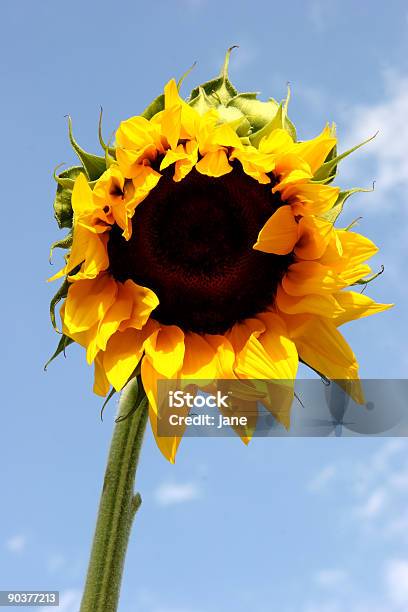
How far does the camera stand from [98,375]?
645 cm

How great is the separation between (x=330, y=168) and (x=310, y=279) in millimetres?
566

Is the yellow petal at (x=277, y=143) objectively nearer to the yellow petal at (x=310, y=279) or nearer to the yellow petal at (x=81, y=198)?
the yellow petal at (x=310, y=279)

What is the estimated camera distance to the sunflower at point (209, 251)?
6297mm

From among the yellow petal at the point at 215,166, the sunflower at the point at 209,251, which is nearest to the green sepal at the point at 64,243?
the sunflower at the point at 209,251

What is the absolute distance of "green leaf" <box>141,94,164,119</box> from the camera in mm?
6395

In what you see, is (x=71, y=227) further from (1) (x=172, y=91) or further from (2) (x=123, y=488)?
(2) (x=123, y=488)

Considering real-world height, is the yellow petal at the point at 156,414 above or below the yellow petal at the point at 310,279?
below

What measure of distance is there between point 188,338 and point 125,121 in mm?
1184

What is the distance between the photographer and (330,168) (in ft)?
21.0

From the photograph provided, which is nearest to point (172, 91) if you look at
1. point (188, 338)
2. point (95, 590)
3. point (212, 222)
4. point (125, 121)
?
point (125, 121)

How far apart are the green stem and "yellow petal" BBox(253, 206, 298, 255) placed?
975mm

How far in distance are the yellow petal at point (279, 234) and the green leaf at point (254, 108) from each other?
443 millimetres

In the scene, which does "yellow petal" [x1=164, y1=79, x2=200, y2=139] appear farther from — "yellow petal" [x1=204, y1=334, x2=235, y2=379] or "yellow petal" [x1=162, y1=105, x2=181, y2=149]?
"yellow petal" [x1=204, y1=334, x2=235, y2=379]

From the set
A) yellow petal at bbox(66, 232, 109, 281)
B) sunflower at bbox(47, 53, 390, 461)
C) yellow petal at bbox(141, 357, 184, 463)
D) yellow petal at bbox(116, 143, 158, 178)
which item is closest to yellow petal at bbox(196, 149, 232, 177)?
sunflower at bbox(47, 53, 390, 461)
